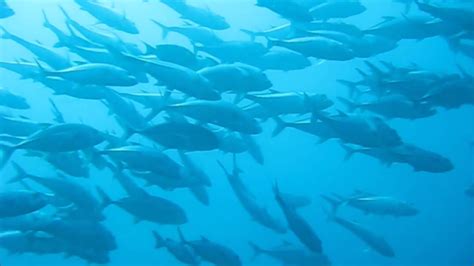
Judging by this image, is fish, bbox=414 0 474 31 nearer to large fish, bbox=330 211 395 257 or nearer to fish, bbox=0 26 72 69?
large fish, bbox=330 211 395 257

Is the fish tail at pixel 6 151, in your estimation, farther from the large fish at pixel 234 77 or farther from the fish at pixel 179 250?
the large fish at pixel 234 77

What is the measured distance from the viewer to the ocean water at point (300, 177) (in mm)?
15391

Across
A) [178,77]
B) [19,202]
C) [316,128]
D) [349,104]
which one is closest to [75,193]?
[19,202]

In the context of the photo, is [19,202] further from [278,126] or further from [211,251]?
[278,126]

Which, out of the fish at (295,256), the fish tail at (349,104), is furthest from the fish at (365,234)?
the fish tail at (349,104)

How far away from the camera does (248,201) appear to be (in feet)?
19.9

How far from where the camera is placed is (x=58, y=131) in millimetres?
4848

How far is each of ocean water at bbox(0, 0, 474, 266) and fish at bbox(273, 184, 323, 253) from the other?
2.97 metres

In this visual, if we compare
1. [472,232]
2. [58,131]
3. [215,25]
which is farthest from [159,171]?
[472,232]

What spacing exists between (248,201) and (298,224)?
1437mm

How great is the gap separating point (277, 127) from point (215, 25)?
4.28 ft

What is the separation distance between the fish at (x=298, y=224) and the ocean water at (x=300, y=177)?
2971 millimetres

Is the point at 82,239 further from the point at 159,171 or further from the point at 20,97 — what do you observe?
the point at 20,97

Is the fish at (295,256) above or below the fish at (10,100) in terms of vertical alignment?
below
